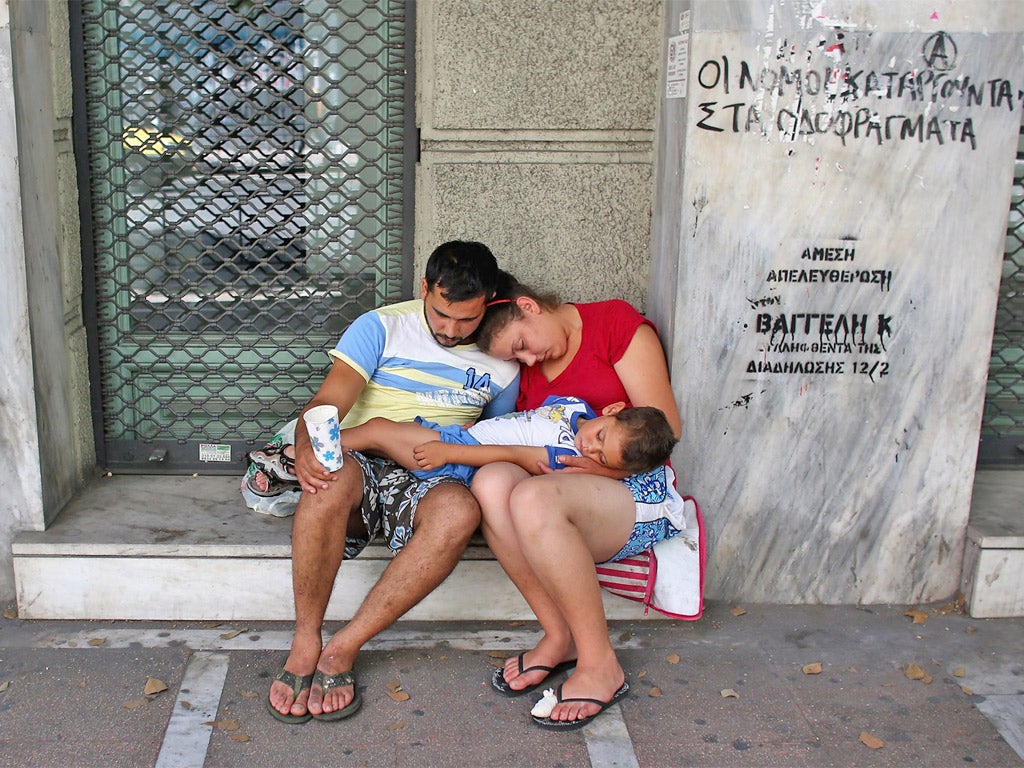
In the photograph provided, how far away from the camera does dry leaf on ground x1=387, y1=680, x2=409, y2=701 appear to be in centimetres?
322

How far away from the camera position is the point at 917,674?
341 centimetres

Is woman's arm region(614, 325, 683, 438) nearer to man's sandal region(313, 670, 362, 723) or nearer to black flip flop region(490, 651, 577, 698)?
black flip flop region(490, 651, 577, 698)

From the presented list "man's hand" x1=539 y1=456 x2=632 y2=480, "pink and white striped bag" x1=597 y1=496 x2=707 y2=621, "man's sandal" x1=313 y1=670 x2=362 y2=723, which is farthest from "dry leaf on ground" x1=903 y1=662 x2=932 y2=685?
→ "man's sandal" x1=313 y1=670 x2=362 y2=723

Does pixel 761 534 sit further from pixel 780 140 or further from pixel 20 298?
pixel 20 298

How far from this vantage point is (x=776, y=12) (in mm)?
3441

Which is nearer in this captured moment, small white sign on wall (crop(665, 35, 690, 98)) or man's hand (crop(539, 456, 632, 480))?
man's hand (crop(539, 456, 632, 480))

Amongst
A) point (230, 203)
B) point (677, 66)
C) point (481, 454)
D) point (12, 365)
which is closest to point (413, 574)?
point (481, 454)

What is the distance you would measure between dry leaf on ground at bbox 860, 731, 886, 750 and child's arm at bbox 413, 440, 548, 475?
1172 millimetres

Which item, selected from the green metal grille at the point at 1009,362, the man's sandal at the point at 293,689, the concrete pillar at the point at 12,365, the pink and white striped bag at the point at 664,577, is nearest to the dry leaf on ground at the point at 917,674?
the pink and white striped bag at the point at 664,577

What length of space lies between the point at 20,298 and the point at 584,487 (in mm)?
1870

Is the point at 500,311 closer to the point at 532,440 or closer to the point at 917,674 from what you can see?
the point at 532,440

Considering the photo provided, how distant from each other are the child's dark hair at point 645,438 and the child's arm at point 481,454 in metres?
0.28

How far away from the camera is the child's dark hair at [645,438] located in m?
3.16

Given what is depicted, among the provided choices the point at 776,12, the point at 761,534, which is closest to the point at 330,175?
the point at 776,12
